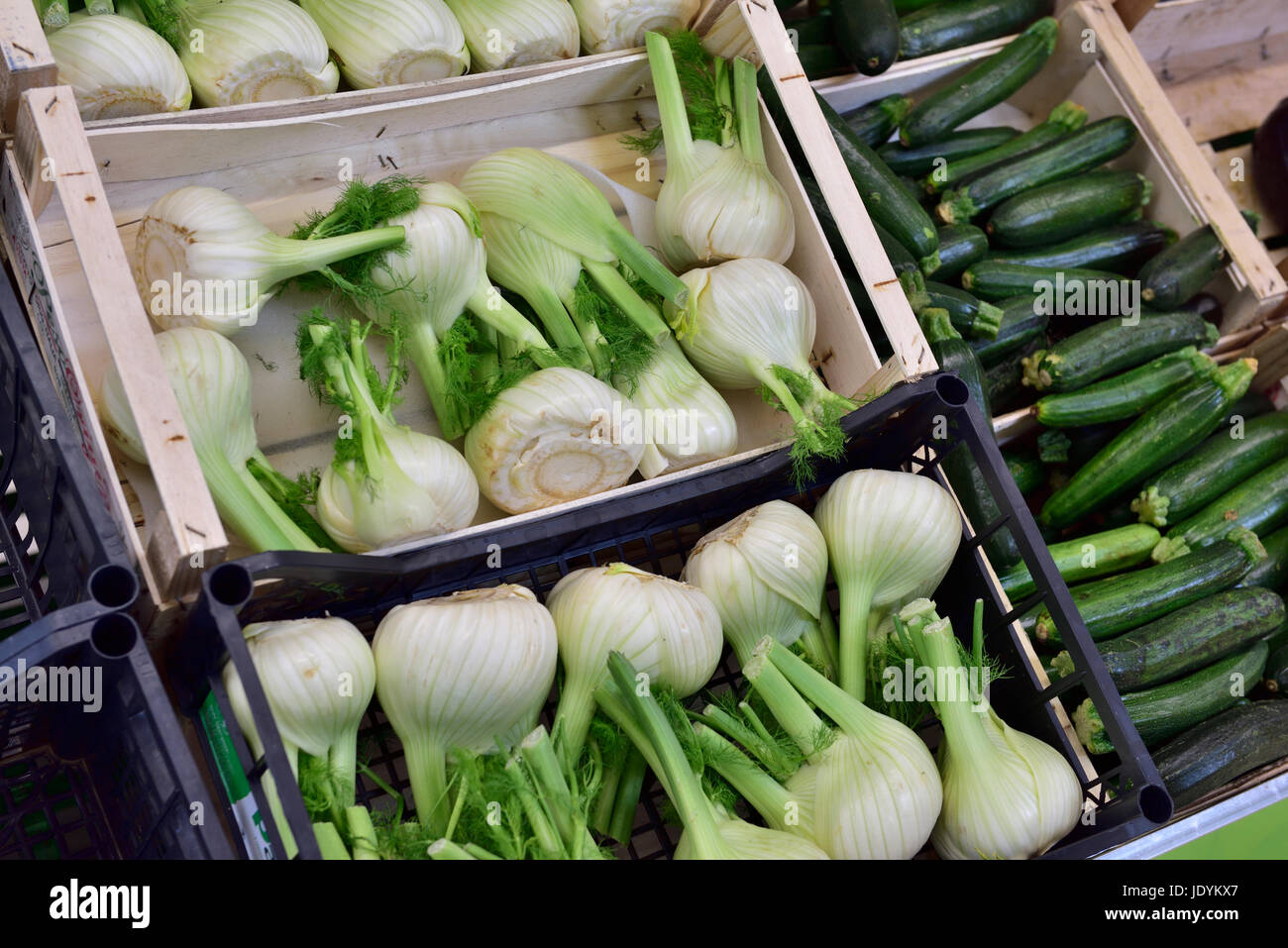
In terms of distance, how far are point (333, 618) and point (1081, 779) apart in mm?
1279

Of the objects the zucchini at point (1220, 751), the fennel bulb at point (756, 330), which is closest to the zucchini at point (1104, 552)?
the zucchini at point (1220, 751)

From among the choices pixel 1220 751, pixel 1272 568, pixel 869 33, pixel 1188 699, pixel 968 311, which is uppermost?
pixel 869 33

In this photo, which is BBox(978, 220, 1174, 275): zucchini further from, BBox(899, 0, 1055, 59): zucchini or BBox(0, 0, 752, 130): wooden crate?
BBox(0, 0, 752, 130): wooden crate

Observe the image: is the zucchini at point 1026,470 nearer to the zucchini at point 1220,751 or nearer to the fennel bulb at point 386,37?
the zucchini at point 1220,751

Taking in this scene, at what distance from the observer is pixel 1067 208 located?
304 centimetres

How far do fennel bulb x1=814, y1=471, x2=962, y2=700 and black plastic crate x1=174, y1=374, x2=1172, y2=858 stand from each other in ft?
0.31

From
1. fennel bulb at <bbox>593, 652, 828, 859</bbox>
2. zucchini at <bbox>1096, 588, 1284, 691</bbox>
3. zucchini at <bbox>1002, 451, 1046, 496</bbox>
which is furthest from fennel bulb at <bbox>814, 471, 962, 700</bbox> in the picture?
zucchini at <bbox>1002, 451, 1046, 496</bbox>

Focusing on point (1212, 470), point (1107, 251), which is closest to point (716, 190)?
point (1107, 251)

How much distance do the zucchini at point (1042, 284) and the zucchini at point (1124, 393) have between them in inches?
6.3

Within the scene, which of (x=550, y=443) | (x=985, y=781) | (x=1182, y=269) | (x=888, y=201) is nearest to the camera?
(x=985, y=781)

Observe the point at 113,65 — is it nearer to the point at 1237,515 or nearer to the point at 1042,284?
the point at 1042,284

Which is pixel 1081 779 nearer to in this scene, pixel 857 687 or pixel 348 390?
pixel 857 687

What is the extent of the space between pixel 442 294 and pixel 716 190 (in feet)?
1.89

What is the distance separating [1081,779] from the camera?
6.84ft
